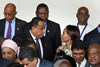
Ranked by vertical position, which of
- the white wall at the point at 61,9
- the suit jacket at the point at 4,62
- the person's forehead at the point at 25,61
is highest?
the white wall at the point at 61,9

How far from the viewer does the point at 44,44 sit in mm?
5344

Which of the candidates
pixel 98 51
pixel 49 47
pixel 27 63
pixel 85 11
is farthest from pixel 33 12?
pixel 27 63

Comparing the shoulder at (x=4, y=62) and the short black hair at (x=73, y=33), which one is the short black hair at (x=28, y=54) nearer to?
the shoulder at (x=4, y=62)

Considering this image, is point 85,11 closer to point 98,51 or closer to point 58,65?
point 98,51

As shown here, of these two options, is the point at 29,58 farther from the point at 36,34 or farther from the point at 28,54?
the point at 36,34

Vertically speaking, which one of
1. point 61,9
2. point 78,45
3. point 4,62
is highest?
point 61,9

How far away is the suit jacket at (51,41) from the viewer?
17.9 ft

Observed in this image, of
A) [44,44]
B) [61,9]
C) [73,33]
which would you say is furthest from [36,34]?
[61,9]

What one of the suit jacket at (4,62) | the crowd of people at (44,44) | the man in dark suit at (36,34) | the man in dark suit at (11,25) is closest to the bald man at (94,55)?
the crowd of people at (44,44)

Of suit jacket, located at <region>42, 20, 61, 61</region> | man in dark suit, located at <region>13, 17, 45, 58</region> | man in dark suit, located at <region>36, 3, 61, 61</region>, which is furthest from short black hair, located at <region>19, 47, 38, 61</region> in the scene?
man in dark suit, located at <region>36, 3, 61, 61</region>

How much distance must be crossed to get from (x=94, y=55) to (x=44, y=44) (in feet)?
3.77

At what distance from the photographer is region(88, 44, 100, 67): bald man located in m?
4.35

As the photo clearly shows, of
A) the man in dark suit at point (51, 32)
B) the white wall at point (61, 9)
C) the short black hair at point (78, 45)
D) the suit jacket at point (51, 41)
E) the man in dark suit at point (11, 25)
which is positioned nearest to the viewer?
the short black hair at point (78, 45)

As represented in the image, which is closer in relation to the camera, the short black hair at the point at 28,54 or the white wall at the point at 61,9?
the short black hair at the point at 28,54
